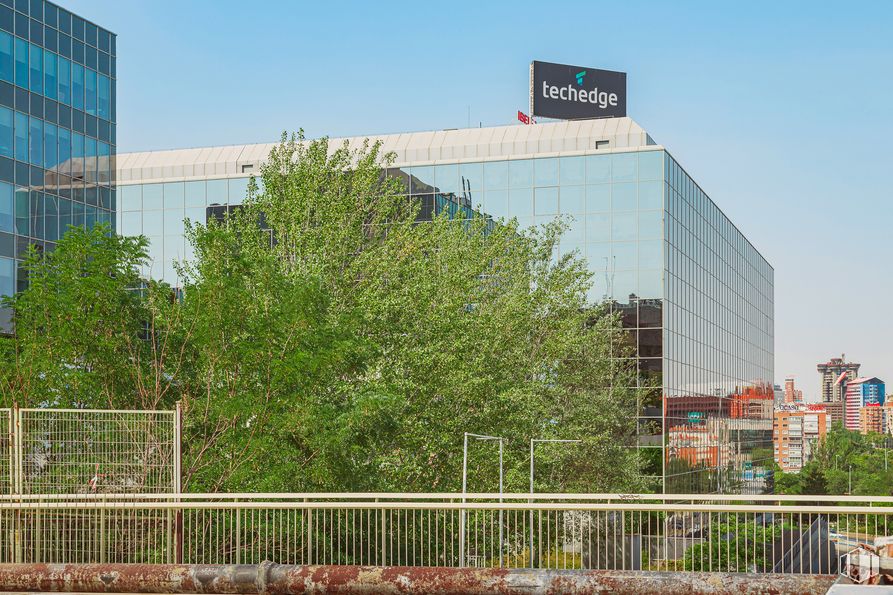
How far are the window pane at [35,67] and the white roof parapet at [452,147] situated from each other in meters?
22.7

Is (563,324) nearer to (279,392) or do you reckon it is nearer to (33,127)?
(279,392)

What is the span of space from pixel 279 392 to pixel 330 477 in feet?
14.5

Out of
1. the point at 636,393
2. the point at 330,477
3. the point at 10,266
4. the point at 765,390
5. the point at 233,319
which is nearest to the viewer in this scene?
the point at 233,319

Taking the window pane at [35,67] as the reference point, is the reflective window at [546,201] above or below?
below

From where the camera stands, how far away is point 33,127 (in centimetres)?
5284

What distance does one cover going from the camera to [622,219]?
2677 inches

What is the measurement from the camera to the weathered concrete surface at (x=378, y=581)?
477 cm

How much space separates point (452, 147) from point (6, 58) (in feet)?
102

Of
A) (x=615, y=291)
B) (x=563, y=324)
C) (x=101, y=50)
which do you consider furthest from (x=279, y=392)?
(x=615, y=291)

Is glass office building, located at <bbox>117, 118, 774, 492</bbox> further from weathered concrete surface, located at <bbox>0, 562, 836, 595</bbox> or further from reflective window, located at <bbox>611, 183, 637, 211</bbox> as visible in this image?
weathered concrete surface, located at <bbox>0, 562, 836, 595</bbox>

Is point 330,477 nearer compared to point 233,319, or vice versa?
point 233,319

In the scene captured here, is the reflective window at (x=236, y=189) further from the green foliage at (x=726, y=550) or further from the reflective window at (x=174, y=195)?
the green foliage at (x=726, y=550)

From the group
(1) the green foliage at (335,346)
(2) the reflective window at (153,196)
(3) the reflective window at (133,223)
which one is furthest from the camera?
(3) the reflective window at (133,223)

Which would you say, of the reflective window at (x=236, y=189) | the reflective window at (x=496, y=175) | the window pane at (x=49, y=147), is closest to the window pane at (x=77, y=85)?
the window pane at (x=49, y=147)
